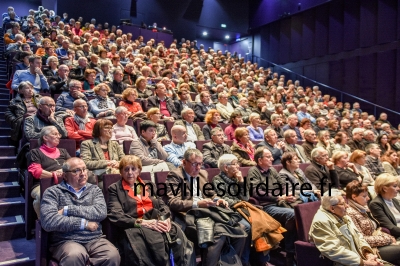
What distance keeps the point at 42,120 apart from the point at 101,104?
96 cm

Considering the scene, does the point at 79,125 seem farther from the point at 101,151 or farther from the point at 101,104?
the point at 101,104

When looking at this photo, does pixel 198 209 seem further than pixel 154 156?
No

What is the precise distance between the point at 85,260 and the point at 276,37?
36.6 ft

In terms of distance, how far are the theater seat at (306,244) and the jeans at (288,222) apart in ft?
0.76

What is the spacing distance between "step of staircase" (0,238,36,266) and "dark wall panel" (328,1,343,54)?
9.00m

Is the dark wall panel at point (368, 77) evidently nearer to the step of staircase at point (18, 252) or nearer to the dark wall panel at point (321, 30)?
the dark wall panel at point (321, 30)

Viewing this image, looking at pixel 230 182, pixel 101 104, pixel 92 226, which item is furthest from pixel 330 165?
pixel 101 104

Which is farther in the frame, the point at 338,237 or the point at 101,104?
the point at 101,104

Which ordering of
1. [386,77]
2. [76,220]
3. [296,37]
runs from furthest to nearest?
[296,37]
[386,77]
[76,220]

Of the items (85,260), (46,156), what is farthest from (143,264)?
(46,156)

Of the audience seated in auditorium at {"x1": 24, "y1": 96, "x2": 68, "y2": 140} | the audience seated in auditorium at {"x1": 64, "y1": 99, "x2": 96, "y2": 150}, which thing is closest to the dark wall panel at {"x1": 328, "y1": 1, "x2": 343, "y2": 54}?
the audience seated in auditorium at {"x1": 64, "y1": 99, "x2": 96, "y2": 150}

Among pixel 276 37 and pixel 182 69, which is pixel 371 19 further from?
→ pixel 182 69

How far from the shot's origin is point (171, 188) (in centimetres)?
247

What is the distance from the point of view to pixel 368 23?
28.5ft
